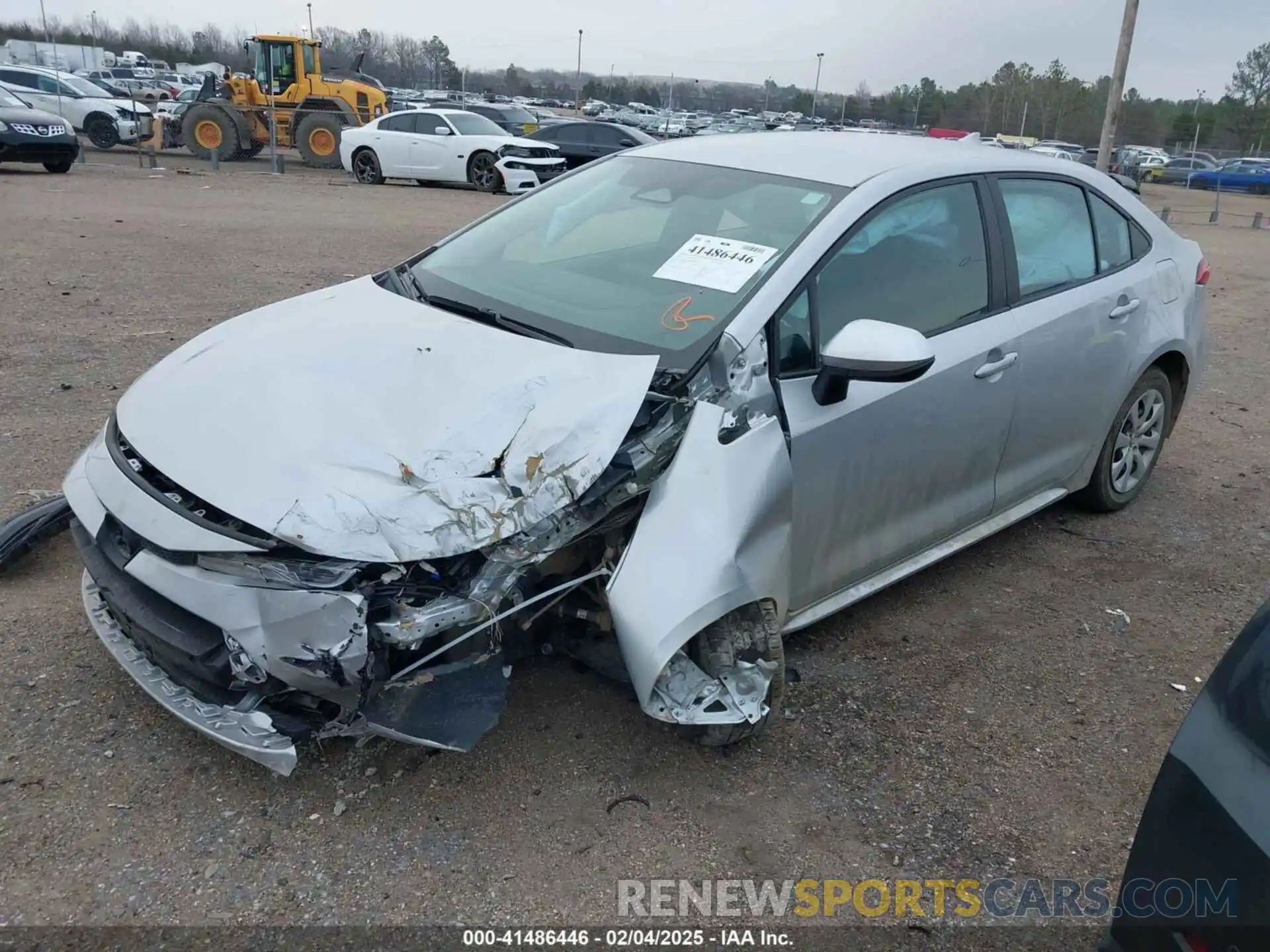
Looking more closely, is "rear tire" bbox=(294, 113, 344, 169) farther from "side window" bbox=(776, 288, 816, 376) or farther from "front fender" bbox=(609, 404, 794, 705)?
"front fender" bbox=(609, 404, 794, 705)

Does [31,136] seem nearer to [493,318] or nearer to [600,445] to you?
[493,318]

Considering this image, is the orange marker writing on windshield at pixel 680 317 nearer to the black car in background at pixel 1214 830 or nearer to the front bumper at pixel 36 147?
the black car in background at pixel 1214 830

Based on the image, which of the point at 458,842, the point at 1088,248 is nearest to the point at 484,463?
the point at 458,842

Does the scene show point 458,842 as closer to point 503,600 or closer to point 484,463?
point 503,600

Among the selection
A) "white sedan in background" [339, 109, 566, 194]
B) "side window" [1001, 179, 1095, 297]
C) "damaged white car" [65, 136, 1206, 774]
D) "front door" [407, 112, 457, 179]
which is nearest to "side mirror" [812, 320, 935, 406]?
"damaged white car" [65, 136, 1206, 774]

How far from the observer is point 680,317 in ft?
9.51

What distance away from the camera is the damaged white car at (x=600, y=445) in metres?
2.29

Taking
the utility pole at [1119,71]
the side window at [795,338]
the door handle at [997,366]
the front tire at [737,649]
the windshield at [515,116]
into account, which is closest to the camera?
the front tire at [737,649]

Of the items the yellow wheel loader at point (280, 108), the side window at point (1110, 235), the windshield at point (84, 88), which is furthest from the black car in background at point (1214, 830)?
the windshield at point (84, 88)

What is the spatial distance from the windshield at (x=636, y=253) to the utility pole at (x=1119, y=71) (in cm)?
2093

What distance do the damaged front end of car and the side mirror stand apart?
0.20m

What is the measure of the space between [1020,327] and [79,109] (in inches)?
969

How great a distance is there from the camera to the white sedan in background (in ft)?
56.5

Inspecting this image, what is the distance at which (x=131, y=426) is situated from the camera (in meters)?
2.71
